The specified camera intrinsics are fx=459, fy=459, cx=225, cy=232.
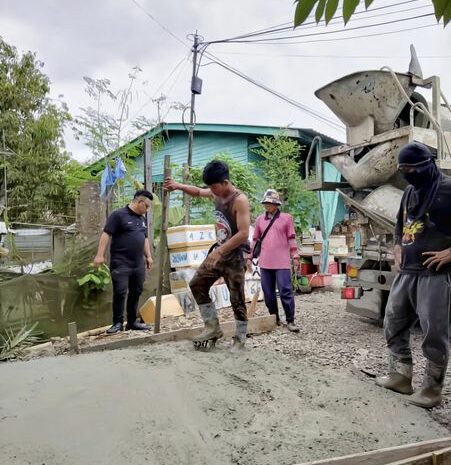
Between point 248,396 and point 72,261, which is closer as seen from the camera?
point 248,396

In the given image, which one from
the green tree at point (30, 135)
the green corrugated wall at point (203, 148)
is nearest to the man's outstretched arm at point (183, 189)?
the green corrugated wall at point (203, 148)

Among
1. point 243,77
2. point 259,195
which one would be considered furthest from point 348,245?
point 243,77

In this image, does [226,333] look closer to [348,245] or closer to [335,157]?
[335,157]

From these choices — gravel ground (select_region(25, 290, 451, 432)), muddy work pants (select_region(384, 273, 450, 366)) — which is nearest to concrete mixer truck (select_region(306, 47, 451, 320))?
gravel ground (select_region(25, 290, 451, 432))

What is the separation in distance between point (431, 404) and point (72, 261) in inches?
178

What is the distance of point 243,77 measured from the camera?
14.5 meters

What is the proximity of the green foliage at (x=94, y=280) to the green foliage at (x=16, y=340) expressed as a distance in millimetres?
785

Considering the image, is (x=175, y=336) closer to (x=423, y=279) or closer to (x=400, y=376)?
(x=400, y=376)

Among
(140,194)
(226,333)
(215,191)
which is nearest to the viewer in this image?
(215,191)

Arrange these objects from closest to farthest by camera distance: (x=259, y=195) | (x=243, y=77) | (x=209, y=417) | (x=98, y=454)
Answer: (x=98, y=454) < (x=209, y=417) < (x=259, y=195) < (x=243, y=77)

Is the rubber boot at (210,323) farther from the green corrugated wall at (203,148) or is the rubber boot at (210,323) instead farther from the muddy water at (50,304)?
the green corrugated wall at (203,148)

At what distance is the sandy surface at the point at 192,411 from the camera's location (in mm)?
2281

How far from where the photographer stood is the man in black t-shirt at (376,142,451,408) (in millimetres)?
3113

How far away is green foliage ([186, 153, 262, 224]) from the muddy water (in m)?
4.19
